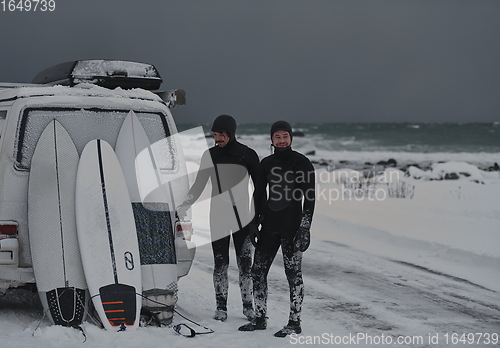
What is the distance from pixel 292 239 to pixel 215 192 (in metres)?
1.09

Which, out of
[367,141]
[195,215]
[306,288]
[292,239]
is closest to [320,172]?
[195,215]

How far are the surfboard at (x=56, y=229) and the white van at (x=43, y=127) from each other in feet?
0.35

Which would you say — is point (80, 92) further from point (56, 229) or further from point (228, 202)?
point (228, 202)

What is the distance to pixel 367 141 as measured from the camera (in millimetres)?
62156

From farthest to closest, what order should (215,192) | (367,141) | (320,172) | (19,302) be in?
(367,141) < (320,172) < (19,302) < (215,192)

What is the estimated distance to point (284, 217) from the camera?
571 centimetres

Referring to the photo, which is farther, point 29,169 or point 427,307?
point 427,307

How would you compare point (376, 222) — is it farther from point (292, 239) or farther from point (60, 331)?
point (60, 331)

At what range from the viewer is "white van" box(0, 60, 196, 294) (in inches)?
224

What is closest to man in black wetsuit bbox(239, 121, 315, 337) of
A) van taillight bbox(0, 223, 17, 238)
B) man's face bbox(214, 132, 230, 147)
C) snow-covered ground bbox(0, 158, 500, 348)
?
snow-covered ground bbox(0, 158, 500, 348)

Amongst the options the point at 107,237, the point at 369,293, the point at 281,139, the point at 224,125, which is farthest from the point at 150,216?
the point at 369,293

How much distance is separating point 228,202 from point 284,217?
776mm

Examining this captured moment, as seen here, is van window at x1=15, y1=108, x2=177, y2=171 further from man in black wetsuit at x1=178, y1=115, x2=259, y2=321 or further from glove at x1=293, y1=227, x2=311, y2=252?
glove at x1=293, y1=227, x2=311, y2=252

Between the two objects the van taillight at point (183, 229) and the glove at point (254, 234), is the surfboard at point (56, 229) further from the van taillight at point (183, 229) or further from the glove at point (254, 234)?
the glove at point (254, 234)
